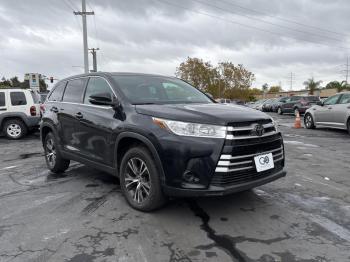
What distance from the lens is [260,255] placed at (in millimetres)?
3256

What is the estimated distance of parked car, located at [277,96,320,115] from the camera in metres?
26.1

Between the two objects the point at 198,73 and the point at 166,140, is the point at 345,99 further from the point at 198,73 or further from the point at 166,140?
the point at 198,73

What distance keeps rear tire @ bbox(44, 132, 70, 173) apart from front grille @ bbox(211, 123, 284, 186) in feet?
11.5

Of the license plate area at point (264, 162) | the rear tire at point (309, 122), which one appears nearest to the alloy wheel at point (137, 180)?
the license plate area at point (264, 162)

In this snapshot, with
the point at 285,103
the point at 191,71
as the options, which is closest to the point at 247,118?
the point at 285,103

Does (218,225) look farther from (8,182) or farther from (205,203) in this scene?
(8,182)

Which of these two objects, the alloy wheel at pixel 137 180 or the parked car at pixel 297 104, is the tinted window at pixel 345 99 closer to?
the alloy wheel at pixel 137 180

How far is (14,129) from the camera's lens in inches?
495

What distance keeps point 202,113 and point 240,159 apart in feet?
2.18

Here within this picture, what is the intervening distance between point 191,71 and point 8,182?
66.8 m

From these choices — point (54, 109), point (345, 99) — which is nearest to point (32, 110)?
point (54, 109)

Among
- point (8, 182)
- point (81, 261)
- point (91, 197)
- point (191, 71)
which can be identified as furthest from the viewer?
point (191, 71)

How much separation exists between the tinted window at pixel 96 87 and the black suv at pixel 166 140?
17 millimetres

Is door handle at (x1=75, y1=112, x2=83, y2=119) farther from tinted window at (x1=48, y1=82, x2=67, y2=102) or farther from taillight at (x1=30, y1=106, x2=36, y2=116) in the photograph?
taillight at (x1=30, y1=106, x2=36, y2=116)
